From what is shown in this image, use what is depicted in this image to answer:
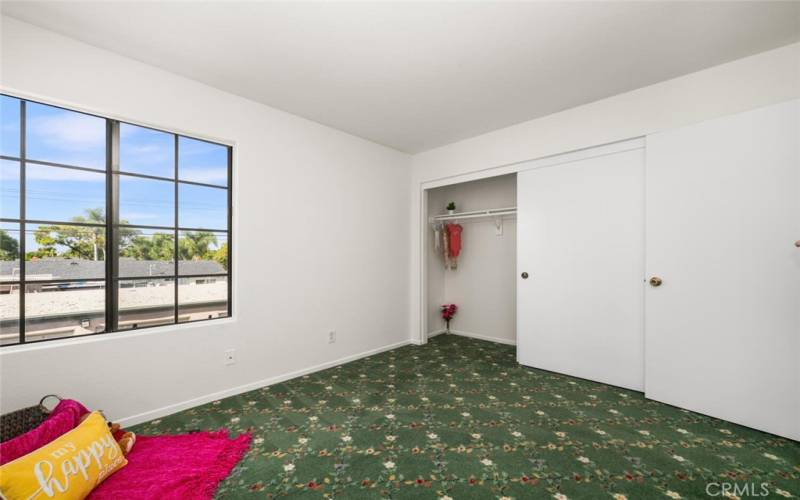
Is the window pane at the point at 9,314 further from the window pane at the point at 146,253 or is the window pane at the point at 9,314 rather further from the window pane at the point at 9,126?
the window pane at the point at 9,126

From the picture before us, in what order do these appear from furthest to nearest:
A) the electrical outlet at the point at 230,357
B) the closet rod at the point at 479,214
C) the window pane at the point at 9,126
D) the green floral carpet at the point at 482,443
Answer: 1. the closet rod at the point at 479,214
2. the electrical outlet at the point at 230,357
3. the window pane at the point at 9,126
4. the green floral carpet at the point at 482,443

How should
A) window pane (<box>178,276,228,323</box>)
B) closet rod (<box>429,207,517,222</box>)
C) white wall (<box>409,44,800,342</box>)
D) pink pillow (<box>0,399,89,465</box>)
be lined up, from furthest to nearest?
closet rod (<box>429,207,517,222</box>) → window pane (<box>178,276,228,323</box>) → white wall (<box>409,44,800,342</box>) → pink pillow (<box>0,399,89,465</box>)

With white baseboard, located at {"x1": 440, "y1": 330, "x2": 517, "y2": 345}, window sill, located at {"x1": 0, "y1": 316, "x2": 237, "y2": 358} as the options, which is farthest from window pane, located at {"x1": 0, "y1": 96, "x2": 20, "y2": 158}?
white baseboard, located at {"x1": 440, "y1": 330, "x2": 517, "y2": 345}

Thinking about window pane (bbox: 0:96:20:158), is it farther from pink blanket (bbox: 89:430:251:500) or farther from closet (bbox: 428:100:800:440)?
closet (bbox: 428:100:800:440)

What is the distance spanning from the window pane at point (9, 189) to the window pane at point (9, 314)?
461 millimetres

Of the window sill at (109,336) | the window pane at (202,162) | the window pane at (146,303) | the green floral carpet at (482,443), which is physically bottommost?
the green floral carpet at (482,443)

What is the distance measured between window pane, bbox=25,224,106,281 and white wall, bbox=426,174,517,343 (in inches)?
142

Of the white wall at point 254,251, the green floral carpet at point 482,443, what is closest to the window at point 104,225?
the white wall at point 254,251

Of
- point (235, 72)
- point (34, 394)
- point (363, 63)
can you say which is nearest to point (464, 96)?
point (363, 63)

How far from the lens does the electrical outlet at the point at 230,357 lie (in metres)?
2.90

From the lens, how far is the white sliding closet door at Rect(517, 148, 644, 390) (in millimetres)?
2982

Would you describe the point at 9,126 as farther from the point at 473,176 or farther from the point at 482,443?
the point at 473,176

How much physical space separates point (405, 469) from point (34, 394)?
2.34 m

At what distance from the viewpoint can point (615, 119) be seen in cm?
301
